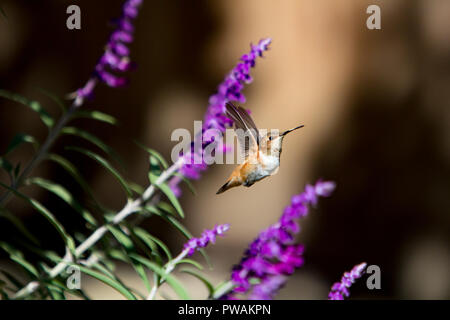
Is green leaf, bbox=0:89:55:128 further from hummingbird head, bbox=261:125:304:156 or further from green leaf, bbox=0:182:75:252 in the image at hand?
hummingbird head, bbox=261:125:304:156

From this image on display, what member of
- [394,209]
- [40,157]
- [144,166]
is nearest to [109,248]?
[40,157]

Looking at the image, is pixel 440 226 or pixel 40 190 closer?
pixel 40 190

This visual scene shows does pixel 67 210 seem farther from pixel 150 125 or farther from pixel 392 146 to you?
pixel 392 146

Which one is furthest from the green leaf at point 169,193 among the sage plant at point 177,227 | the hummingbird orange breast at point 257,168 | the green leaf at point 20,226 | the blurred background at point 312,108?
the blurred background at point 312,108

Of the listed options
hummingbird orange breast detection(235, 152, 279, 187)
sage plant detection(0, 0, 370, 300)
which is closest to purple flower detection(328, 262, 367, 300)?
sage plant detection(0, 0, 370, 300)

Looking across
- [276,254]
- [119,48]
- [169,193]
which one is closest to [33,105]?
[119,48]
